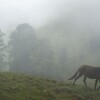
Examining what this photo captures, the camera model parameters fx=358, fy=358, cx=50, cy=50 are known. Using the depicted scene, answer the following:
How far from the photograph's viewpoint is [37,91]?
71.1 feet

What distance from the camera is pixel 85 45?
435ft

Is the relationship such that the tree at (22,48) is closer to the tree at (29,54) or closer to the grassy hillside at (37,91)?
the tree at (29,54)

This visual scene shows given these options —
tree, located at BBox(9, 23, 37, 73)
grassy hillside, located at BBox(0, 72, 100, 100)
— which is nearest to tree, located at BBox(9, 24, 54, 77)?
tree, located at BBox(9, 23, 37, 73)

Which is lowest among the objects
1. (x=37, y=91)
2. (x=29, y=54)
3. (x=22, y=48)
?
(x=37, y=91)

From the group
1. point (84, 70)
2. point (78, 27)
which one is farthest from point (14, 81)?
point (78, 27)

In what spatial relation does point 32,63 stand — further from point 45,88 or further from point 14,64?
point 45,88

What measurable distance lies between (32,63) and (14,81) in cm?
4810

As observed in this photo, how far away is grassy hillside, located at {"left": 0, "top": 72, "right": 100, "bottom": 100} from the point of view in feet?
67.1

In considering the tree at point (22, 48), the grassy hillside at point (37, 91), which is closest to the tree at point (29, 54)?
the tree at point (22, 48)

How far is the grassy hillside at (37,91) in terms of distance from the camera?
67.1 feet

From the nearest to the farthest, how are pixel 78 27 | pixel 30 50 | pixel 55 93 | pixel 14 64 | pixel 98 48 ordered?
pixel 55 93 → pixel 14 64 → pixel 30 50 → pixel 98 48 → pixel 78 27

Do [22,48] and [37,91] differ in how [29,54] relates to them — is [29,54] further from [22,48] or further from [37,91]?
[37,91]

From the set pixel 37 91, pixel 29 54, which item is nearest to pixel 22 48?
pixel 29 54

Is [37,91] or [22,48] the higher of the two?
[22,48]
